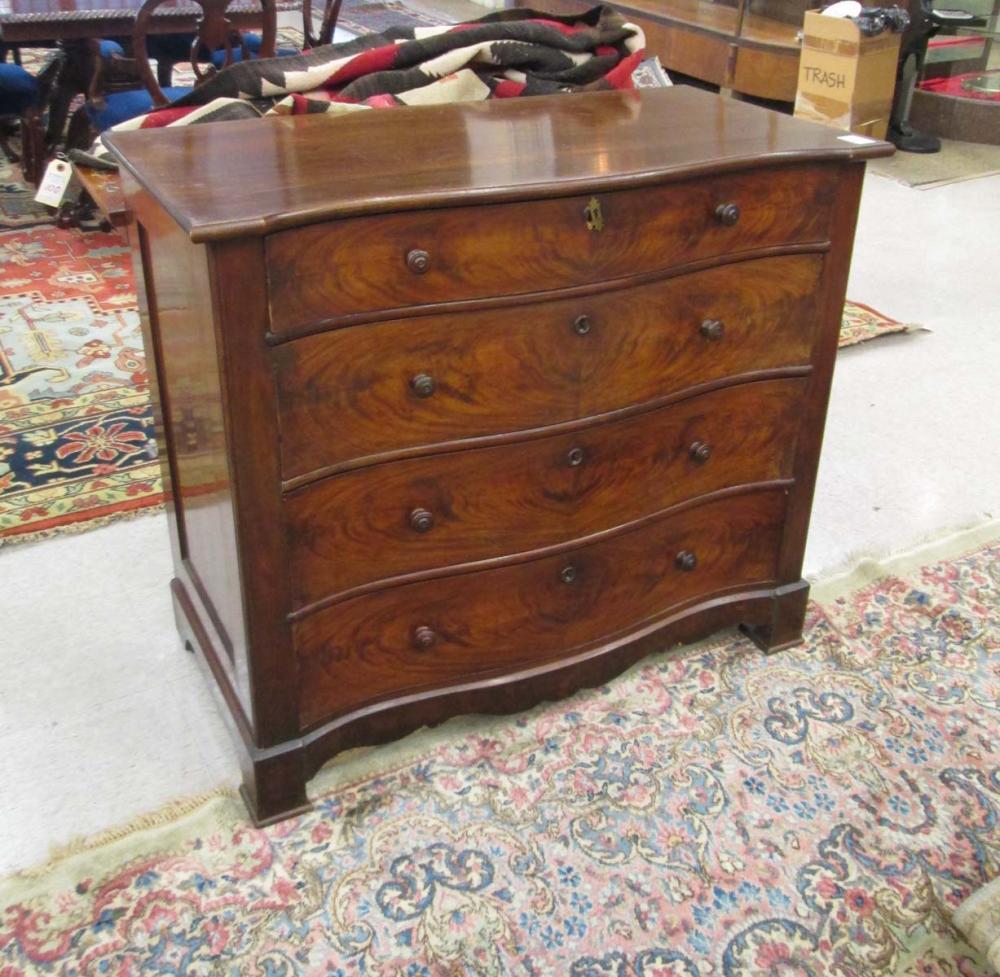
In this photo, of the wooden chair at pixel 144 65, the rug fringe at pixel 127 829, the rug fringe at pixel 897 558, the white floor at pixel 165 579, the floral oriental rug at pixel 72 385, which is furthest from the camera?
the wooden chair at pixel 144 65

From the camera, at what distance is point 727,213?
5.12 ft

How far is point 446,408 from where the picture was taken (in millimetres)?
1495

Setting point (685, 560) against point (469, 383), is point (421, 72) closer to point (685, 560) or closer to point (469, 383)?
point (469, 383)

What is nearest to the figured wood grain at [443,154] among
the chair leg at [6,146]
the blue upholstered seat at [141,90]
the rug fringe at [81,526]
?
the rug fringe at [81,526]

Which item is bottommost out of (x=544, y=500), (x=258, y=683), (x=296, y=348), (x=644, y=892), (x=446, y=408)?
(x=644, y=892)

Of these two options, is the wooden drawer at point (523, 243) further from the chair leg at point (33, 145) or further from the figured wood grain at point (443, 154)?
the chair leg at point (33, 145)

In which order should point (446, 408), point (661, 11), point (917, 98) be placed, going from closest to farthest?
1. point (446, 408)
2. point (917, 98)
3. point (661, 11)

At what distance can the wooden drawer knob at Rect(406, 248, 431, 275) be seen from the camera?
1.36m

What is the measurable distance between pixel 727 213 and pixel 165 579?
1320 mm

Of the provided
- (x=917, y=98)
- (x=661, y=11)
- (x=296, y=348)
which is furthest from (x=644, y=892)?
(x=661, y=11)

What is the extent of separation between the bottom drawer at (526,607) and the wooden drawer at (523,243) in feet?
1.46

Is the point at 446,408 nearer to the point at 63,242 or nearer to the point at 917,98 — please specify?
the point at 63,242

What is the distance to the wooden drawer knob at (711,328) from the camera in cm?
164

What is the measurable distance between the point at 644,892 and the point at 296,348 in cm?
89
